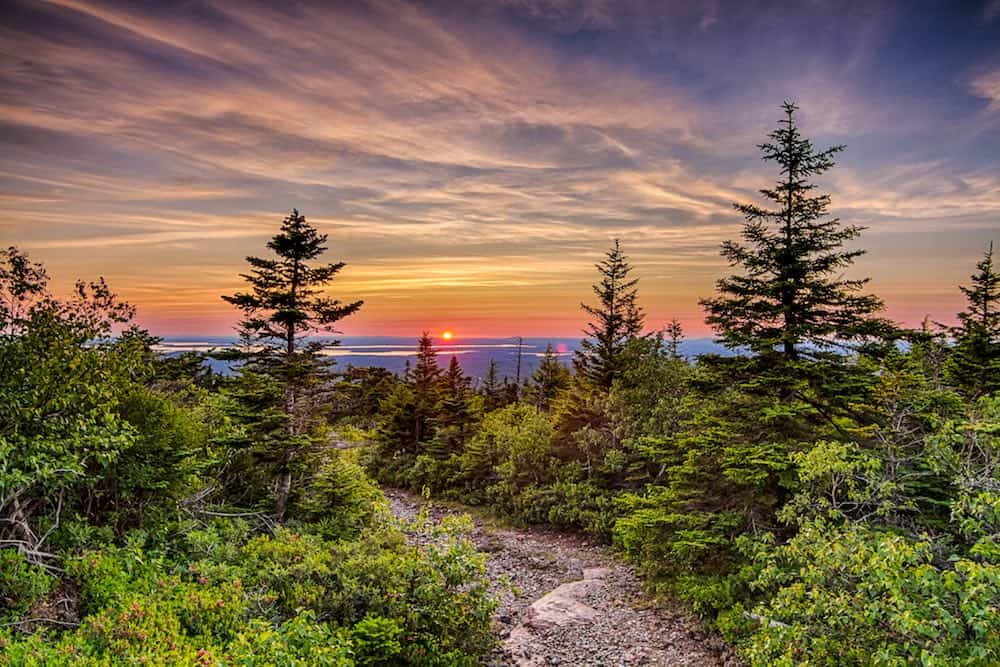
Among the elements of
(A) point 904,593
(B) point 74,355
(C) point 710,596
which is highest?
(B) point 74,355

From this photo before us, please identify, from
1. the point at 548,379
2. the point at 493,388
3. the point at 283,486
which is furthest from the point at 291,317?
the point at 493,388

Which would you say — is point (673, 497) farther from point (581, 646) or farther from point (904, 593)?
point (904, 593)

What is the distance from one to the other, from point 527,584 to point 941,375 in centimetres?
1636

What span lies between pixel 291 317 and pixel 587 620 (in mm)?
13662

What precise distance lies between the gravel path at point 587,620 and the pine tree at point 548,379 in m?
18.1

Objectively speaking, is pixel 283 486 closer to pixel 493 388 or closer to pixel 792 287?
pixel 792 287

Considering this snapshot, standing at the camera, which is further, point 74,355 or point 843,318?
point 843,318

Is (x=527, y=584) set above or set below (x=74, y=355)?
below

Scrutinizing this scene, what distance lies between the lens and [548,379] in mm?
41531

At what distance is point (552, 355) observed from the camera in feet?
141

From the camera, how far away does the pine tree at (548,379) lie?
39.9 metres

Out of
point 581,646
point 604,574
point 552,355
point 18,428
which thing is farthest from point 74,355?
point 552,355

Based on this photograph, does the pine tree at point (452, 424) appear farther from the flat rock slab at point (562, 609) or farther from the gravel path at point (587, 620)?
the flat rock slab at point (562, 609)

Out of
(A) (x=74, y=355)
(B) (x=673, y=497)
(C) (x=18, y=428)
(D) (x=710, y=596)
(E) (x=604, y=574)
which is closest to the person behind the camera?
(C) (x=18, y=428)
